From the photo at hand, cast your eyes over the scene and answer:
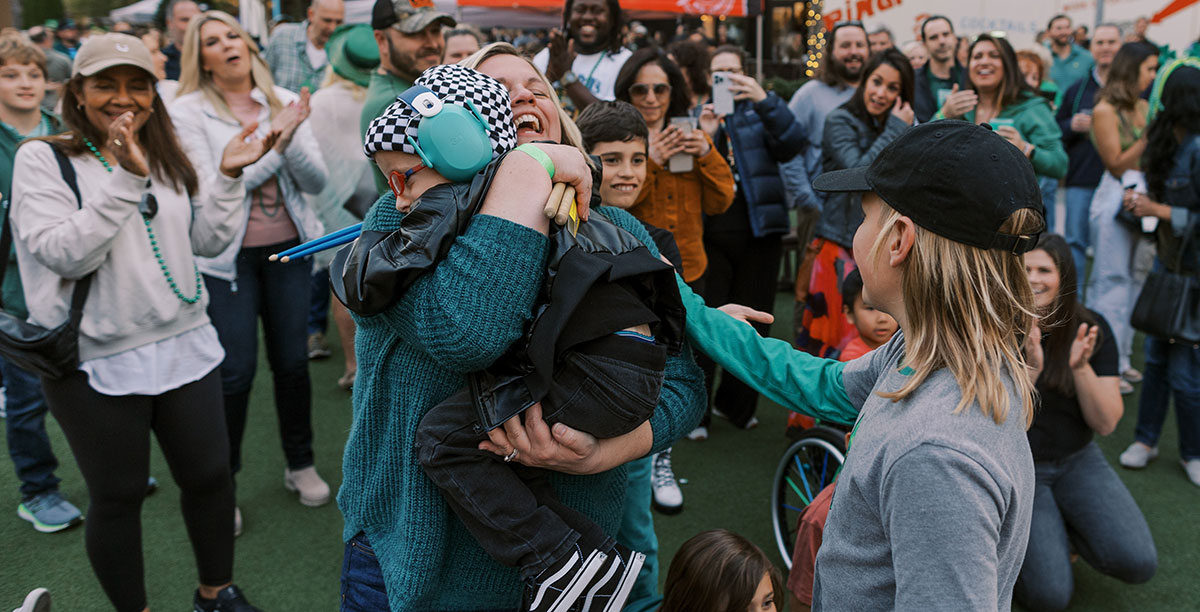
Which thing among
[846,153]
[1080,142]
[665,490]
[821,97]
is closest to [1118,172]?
[1080,142]

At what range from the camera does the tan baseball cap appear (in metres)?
2.56

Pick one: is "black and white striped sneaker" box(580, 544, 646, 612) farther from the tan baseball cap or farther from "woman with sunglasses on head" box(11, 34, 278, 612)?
the tan baseball cap

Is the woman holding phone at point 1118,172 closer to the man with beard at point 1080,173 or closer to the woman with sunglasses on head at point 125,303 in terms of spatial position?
the man with beard at point 1080,173

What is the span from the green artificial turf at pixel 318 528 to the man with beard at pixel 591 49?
6.38 feet

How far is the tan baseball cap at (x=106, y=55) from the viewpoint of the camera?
8.40 feet

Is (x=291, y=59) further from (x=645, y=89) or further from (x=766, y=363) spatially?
(x=766, y=363)

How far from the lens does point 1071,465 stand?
3338 millimetres

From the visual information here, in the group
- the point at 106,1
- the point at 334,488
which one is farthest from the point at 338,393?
the point at 106,1

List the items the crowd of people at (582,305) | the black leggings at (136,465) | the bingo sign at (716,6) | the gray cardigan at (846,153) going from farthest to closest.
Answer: the bingo sign at (716,6) < the gray cardigan at (846,153) < the black leggings at (136,465) < the crowd of people at (582,305)

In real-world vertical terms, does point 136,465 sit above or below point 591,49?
below

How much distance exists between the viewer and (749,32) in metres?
18.4

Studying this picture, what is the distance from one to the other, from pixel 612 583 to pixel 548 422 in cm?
37

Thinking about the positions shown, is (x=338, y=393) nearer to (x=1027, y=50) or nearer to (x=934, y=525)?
(x=934, y=525)

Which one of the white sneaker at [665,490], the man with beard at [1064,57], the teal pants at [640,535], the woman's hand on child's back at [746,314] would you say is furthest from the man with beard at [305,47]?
the man with beard at [1064,57]
